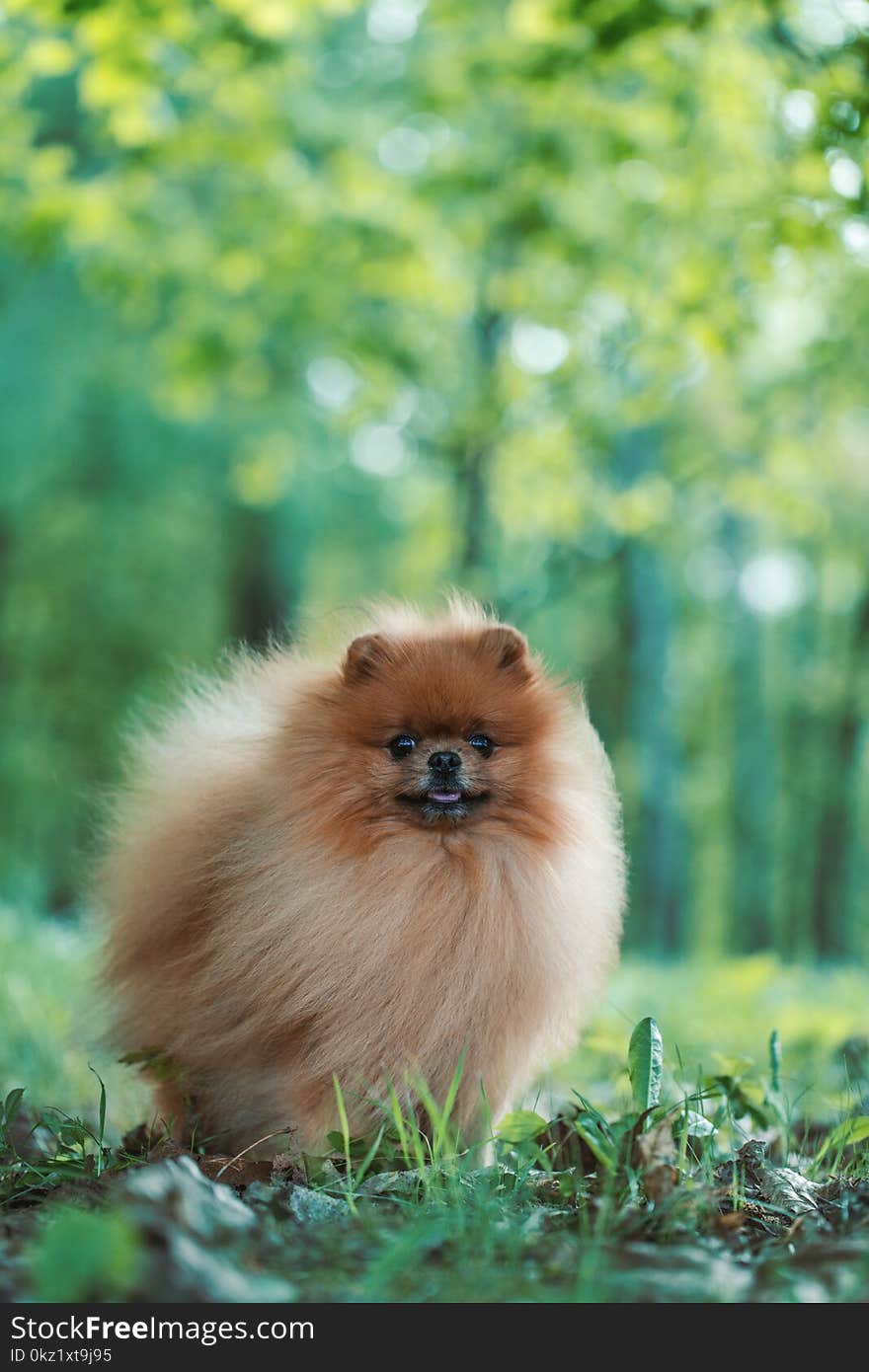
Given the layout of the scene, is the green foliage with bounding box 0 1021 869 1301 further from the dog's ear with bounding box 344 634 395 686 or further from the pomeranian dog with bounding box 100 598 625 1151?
the dog's ear with bounding box 344 634 395 686

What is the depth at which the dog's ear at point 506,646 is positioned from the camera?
13.0 feet

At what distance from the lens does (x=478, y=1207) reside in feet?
8.95

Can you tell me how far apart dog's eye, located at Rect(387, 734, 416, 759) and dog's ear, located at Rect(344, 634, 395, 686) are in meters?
0.23

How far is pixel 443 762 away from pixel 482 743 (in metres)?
0.19

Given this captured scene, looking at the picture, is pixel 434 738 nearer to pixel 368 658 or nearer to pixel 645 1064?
pixel 368 658

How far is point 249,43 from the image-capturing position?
23.2 feet

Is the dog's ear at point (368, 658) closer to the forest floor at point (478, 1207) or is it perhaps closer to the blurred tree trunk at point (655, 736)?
the forest floor at point (478, 1207)

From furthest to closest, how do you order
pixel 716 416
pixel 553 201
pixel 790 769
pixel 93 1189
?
pixel 790 769, pixel 716 416, pixel 553 201, pixel 93 1189

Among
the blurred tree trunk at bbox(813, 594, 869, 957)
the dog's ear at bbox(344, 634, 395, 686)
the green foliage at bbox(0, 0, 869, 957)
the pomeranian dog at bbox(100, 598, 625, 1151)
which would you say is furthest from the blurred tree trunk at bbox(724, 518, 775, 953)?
the dog's ear at bbox(344, 634, 395, 686)

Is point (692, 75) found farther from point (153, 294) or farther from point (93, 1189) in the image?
point (93, 1189)

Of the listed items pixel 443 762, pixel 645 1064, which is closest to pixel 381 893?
pixel 443 762
